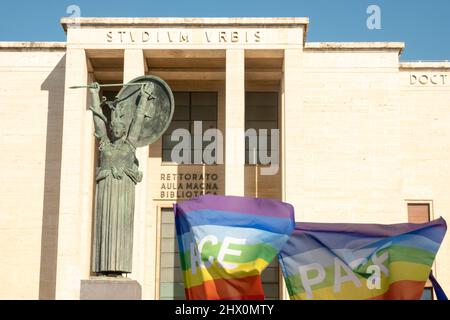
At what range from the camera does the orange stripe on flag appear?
9.32 m

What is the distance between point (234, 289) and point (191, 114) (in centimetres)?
2226

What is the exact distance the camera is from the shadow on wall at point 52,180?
28953 millimetres

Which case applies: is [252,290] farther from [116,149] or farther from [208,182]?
[208,182]

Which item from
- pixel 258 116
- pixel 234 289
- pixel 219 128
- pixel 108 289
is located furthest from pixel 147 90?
pixel 258 116

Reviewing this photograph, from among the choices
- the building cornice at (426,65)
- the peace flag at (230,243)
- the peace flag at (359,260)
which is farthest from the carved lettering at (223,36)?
the peace flag at (230,243)

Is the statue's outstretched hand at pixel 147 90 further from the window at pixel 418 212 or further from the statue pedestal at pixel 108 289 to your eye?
the window at pixel 418 212

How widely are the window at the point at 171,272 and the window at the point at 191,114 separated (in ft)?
8.78

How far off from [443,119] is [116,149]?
21629 millimetres

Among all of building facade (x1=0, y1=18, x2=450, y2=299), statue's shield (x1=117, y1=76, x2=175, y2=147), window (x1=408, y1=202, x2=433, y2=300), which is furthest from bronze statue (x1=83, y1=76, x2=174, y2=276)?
window (x1=408, y1=202, x2=433, y2=300)

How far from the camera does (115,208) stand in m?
11.9

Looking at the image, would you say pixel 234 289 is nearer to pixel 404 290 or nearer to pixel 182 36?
pixel 404 290

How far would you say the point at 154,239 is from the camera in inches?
1184

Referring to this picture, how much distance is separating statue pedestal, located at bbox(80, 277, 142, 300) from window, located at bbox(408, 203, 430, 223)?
20737 mm

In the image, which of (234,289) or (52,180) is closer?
(234,289)
